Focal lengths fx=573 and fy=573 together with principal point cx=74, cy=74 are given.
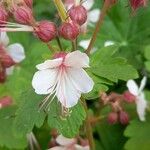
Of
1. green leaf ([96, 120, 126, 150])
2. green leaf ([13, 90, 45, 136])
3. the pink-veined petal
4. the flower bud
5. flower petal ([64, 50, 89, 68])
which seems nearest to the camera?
flower petal ([64, 50, 89, 68])

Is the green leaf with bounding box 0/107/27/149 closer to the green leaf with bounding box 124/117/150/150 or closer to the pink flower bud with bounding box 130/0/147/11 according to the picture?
the green leaf with bounding box 124/117/150/150

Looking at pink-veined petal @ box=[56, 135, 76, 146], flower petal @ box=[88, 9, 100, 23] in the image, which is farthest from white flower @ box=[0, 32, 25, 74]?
flower petal @ box=[88, 9, 100, 23]

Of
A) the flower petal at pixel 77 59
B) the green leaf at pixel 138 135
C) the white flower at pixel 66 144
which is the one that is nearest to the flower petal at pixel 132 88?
the green leaf at pixel 138 135

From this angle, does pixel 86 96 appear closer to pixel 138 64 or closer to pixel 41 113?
pixel 41 113

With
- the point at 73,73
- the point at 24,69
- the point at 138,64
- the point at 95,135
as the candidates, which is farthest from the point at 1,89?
the point at 73,73

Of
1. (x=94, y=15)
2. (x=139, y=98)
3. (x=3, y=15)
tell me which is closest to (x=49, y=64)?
(x=3, y=15)

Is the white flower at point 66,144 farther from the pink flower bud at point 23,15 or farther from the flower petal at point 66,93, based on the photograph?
the pink flower bud at point 23,15
